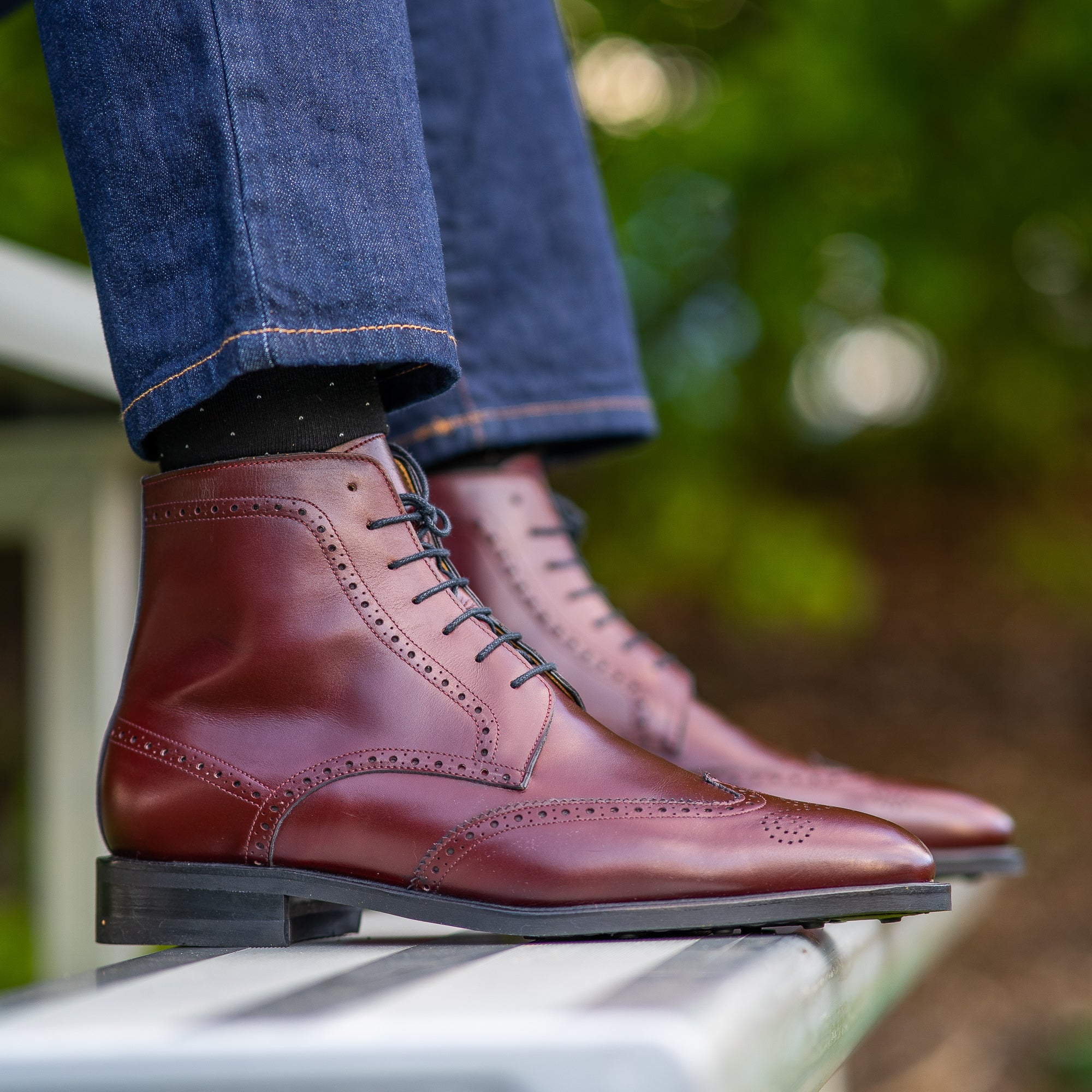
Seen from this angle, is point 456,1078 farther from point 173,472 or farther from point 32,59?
point 32,59

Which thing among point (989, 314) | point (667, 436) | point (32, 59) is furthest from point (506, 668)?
point (989, 314)

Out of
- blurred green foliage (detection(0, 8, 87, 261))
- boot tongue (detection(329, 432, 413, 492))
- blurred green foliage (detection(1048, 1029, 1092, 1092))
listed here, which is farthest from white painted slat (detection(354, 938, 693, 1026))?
blurred green foliage (detection(1048, 1029, 1092, 1092))

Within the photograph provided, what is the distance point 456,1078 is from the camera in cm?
39

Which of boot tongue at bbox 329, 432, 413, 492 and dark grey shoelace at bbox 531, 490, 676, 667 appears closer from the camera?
boot tongue at bbox 329, 432, 413, 492

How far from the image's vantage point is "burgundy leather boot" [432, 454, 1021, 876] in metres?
0.96

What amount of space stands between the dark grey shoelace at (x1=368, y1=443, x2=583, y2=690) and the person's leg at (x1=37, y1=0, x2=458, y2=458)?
90 mm

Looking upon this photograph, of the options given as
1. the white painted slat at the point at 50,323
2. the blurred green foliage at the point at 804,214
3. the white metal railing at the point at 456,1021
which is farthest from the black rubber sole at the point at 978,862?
the blurred green foliage at the point at 804,214

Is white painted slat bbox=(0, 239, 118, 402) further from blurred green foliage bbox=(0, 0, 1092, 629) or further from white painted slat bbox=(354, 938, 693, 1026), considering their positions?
blurred green foliage bbox=(0, 0, 1092, 629)

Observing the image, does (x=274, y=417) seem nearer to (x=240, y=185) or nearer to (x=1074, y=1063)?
(x=240, y=185)

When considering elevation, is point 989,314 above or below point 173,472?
above

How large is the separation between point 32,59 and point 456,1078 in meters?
3.10

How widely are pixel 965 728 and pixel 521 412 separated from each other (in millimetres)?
3709

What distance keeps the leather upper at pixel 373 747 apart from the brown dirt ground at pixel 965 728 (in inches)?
116

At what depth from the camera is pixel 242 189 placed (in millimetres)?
646
